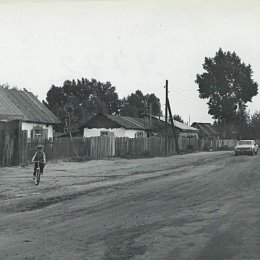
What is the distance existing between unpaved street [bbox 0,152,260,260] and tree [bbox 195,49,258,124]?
6401 cm

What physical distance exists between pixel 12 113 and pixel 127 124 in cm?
2749

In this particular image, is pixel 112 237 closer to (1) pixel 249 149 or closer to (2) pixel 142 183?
(2) pixel 142 183

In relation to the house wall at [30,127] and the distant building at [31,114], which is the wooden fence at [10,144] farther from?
the house wall at [30,127]

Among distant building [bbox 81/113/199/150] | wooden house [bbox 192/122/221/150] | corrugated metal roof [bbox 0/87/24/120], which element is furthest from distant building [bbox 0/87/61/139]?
wooden house [bbox 192/122/221/150]

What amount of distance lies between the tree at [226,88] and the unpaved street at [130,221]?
64.0 m

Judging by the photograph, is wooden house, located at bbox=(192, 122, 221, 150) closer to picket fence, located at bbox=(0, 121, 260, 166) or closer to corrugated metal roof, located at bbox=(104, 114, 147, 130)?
corrugated metal roof, located at bbox=(104, 114, 147, 130)

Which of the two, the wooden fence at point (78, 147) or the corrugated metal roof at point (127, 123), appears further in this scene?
the corrugated metal roof at point (127, 123)

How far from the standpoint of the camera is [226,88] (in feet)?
259

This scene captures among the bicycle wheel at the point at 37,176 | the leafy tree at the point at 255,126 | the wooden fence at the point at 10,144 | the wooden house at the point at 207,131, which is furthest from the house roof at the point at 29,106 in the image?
the leafy tree at the point at 255,126

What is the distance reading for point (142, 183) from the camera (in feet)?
53.8

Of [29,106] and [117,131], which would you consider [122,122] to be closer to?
[117,131]

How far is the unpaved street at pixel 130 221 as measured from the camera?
21.5ft

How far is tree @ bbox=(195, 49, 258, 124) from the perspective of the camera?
257 feet

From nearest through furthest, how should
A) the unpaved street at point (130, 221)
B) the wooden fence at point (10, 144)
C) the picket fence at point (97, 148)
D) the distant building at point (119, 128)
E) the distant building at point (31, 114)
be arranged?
the unpaved street at point (130, 221) → the wooden fence at point (10, 144) → the picket fence at point (97, 148) → the distant building at point (31, 114) → the distant building at point (119, 128)
